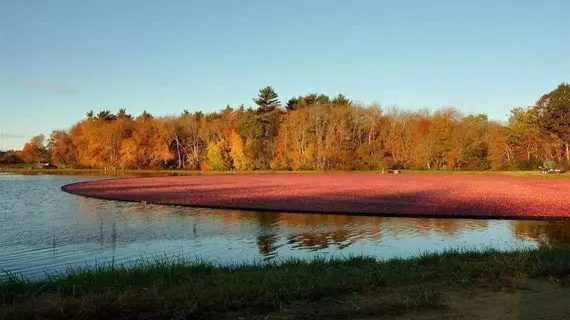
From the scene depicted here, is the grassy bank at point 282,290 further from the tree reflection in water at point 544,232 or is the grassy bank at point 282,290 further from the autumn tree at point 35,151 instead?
the autumn tree at point 35,151

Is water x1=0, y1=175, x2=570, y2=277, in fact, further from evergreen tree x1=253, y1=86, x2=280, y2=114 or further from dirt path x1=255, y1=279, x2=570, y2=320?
evergreen tree x1=253, y1=86, x2=280, y2=114

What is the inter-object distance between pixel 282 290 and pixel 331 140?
91220 mm

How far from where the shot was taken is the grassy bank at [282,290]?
662cm

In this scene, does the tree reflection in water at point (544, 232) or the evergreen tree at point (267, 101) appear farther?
the evergreen tree at point (267, 101)

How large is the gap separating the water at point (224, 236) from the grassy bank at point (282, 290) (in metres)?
4.91

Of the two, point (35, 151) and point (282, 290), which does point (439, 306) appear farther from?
point (35, 151)

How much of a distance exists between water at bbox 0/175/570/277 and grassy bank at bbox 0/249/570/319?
4.91m

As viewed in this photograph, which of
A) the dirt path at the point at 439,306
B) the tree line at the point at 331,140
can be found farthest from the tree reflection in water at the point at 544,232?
the tree line at the point at 331,140

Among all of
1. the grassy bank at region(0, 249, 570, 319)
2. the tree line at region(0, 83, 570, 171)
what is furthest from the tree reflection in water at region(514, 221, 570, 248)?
the tree line at region(0, 83, 570, 171)

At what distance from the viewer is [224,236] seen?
63.3 feet

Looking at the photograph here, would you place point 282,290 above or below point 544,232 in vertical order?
above

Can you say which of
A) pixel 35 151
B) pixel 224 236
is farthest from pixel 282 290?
pixel 35 151

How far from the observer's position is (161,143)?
10975 cm

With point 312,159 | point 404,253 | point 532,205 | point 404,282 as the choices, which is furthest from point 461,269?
point 312,159
